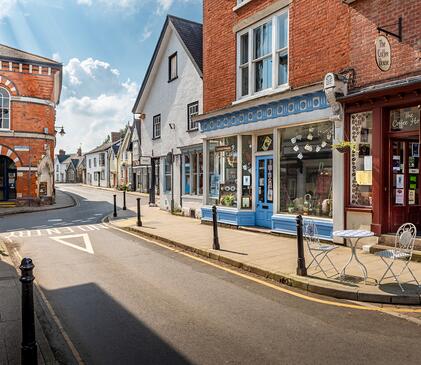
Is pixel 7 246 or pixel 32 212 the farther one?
pixel 32 212

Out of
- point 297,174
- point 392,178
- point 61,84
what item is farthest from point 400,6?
point 61,84

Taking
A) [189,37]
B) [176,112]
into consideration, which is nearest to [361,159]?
[176,112]

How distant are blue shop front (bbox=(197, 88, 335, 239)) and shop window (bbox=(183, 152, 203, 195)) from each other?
2216 millimetres

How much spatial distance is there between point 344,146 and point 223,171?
6.19m

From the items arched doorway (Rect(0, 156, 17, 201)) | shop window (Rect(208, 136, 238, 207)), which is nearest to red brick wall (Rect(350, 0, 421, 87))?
shop window (Rect(208, 136, 238, 207))

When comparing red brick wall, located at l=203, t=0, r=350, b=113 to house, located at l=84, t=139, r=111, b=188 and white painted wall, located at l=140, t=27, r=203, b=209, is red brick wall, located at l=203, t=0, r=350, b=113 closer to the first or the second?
white painted wall, located at l=140, t=27, r=203, b=209

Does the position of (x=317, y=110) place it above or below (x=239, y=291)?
above

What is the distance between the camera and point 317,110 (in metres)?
11.2

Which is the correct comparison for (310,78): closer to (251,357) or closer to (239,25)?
(239,25)

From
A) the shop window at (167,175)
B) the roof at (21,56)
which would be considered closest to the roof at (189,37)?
the shop window at (167,175)

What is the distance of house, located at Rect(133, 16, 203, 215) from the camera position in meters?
19.2

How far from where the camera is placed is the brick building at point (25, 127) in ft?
88.3

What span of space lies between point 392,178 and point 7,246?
10870 millimetres

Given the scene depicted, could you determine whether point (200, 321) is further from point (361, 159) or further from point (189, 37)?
point (189, 37)
